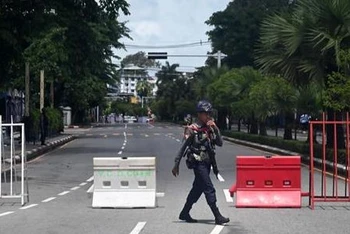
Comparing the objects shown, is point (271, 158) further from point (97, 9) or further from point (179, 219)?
point (97, 9)

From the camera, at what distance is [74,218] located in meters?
12.1

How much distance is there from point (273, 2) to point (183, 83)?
36555mm

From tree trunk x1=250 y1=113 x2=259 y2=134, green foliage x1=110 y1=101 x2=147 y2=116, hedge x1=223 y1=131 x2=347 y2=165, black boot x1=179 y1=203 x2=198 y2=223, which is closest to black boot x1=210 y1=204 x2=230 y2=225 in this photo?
black boot x1=179 y1=203 x2=198 y2=223

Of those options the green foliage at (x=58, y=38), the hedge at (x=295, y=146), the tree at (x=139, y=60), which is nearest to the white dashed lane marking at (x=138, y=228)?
the hedge at (x=295, y=146)

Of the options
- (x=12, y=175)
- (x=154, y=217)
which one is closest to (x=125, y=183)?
(x=154, y=217)

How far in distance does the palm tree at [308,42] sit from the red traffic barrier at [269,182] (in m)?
10.0

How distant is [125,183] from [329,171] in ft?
33.8

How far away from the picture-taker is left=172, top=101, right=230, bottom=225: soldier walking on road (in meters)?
11.1

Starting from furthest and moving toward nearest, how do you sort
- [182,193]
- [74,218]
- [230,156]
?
[230,156] < [182,193] < [74,218]

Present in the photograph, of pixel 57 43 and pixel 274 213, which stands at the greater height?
pixel 57 43

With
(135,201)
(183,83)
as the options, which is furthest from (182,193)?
(183,83)

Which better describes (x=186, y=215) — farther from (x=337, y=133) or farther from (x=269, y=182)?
(x=337, y=133)

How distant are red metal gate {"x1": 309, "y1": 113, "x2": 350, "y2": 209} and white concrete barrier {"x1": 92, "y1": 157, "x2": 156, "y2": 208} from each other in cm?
299

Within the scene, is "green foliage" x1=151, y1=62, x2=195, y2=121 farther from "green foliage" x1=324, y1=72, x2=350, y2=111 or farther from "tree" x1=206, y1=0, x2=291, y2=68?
"green foliage" x1=324, y1=72, x2=350, y2=111
